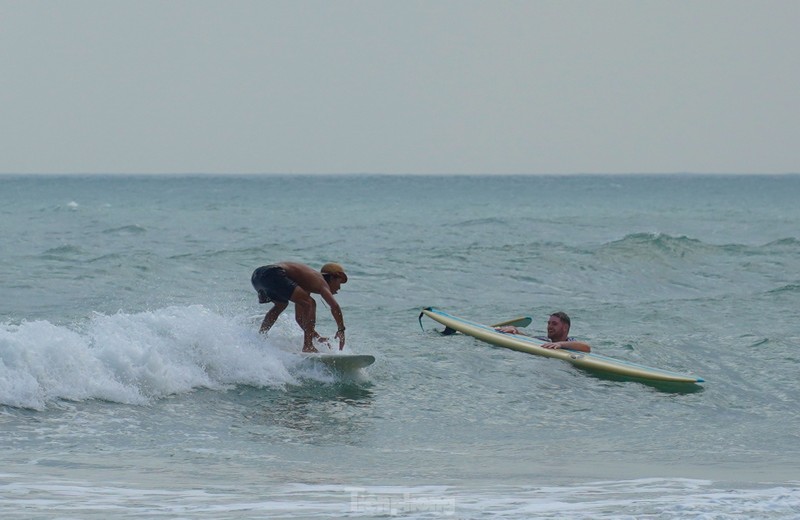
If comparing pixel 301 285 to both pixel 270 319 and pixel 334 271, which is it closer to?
pixel 334 271

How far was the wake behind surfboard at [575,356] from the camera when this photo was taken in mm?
13180

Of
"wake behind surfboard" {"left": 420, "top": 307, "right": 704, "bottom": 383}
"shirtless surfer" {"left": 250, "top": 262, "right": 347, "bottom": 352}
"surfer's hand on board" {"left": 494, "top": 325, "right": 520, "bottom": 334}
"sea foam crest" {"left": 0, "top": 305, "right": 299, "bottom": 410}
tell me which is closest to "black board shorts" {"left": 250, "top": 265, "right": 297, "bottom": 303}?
"shirtless surfer" {"left": 250, "top": 262, "right": 347, "bottom": 352}

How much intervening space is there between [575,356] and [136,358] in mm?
5531

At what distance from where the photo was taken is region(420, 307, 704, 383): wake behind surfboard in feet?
43.2

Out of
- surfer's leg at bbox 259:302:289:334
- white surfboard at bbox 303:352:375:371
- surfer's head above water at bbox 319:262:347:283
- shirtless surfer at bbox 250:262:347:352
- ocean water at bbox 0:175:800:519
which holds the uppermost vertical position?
surfer's head above water at bbox 319:262:347:283

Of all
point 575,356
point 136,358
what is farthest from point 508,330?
point 136,358

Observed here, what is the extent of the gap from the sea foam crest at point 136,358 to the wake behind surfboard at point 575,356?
3336 millimetres

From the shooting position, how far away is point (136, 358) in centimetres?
1200

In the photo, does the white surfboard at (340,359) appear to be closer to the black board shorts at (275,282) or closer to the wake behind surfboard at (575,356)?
the black board shorts at (275,282)

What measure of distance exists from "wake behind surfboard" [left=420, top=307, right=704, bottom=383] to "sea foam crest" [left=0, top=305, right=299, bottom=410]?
3.34 meters

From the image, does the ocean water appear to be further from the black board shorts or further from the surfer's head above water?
the surfer's head above water

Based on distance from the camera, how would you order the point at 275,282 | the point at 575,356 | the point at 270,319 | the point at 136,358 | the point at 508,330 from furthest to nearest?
the point at 508,330 → the point at 575,356 → the point at 270,319 → the point at 275,282 → the point at 136,358

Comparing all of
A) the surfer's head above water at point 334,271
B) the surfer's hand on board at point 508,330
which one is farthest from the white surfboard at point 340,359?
the surfer's hand on board at point 508,330

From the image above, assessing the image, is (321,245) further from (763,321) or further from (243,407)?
(243,407)
